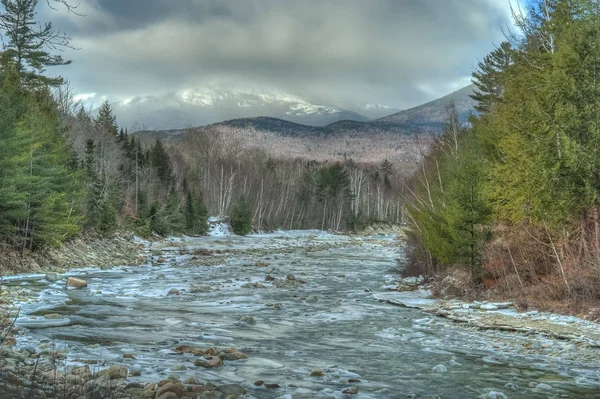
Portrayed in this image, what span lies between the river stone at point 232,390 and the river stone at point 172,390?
0.62 metres

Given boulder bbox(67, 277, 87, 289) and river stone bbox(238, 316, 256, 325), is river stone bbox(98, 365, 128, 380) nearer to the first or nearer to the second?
river stone bbox(238, 316, 256, 325)

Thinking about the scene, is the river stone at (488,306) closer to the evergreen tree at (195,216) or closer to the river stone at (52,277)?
the river stone at (52,277)

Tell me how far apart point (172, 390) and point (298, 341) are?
456 cm

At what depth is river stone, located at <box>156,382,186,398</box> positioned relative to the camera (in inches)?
213

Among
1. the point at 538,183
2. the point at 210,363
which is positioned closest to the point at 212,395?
the point at 210,363

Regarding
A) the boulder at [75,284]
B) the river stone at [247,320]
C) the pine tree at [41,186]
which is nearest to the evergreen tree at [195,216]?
the pine tree at [41,186]

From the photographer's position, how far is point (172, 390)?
18.0ft

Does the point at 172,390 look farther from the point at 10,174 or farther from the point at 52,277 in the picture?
the point at 10,174

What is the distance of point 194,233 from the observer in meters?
50.9

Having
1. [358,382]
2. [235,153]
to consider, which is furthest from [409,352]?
[235,153]

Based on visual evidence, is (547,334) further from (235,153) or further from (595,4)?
(235,153)

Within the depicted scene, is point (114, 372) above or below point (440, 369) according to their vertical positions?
above

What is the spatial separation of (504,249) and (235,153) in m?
76.9

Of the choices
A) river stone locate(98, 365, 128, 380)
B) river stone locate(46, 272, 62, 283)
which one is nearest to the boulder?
river stone locate(46, 272, 62, 283)
